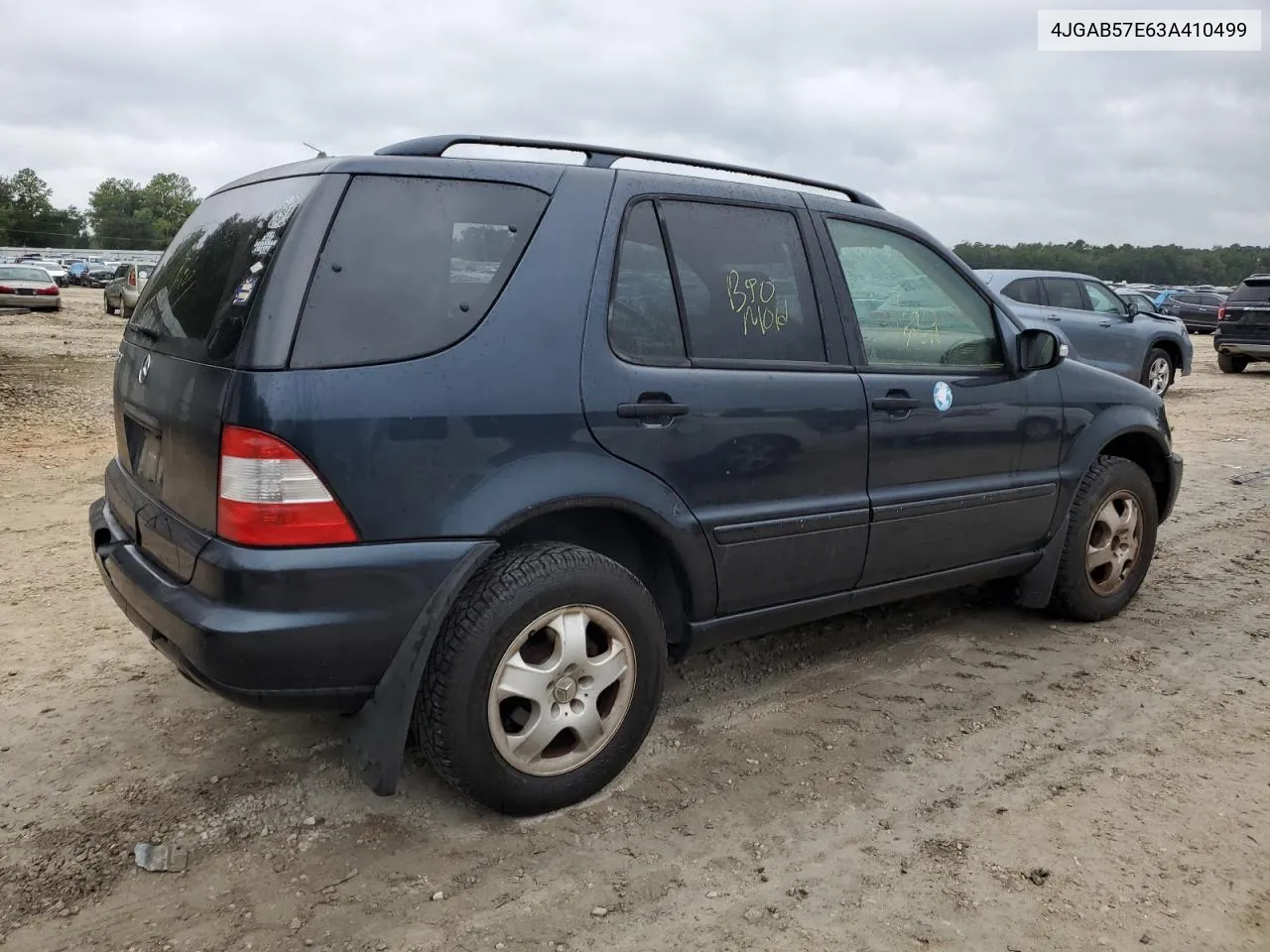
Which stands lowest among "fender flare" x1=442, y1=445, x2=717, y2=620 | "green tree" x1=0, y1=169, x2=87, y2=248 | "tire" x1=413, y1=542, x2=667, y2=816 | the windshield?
"tire" x1=413, y1=542, x2=667, y2=816

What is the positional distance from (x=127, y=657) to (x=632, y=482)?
7.47 feet

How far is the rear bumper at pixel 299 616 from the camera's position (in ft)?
7.74

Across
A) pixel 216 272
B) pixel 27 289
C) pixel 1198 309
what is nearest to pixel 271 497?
pixel 216 272

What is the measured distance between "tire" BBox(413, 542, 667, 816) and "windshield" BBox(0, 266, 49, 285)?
88.1 ft

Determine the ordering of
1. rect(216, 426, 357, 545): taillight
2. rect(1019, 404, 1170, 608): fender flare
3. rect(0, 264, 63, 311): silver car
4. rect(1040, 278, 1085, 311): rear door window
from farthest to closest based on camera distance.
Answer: rect(0, 264, 63, 311): silver car
rect(1040, 278, 1085, 311): rear door window
rect(1019, 404, 1170, 608): fender flare
rect(216, 426, 357, 545): taillight

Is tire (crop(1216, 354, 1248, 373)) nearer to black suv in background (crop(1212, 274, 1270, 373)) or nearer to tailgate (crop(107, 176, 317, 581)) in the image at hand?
black suv in background (crop(1212, 274, 1270, 373))

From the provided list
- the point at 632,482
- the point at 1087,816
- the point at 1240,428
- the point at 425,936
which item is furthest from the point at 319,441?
the point at 1240,428

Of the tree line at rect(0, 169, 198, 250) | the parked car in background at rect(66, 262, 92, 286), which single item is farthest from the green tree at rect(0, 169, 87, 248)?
the parked car in background at rect(66, 262, 92, 286)

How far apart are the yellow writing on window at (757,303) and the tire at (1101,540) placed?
1.79m

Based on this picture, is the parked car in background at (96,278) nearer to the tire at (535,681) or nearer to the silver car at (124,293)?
the silver car at (124,293)

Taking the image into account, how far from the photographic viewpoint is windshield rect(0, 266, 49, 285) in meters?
24.6

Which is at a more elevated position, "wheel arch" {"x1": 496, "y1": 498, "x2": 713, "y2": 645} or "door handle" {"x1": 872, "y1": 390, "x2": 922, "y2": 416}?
"door handle" {"x1": 872, "y1": 390, "x2": 922, "y2": 416}

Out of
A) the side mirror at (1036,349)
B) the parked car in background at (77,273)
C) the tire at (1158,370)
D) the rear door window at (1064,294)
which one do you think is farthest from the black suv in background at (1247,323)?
the parked car in background at (77,273)

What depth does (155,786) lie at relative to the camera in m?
2.93
